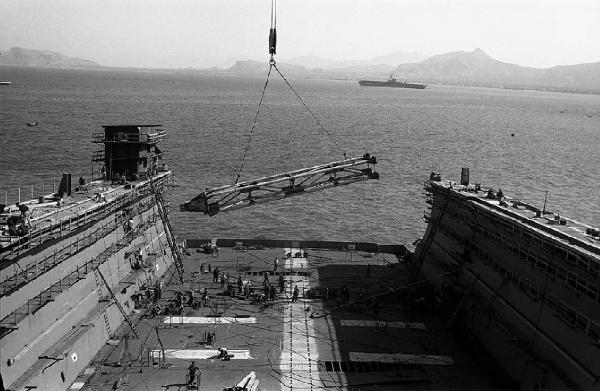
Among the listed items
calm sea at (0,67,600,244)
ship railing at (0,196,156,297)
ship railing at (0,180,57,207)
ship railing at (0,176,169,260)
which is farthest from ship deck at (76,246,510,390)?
ship railing at (0,180,57,207)

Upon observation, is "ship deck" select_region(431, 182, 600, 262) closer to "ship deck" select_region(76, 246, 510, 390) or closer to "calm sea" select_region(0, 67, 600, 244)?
"ship deck" select_region(76, 246, 510, 390)

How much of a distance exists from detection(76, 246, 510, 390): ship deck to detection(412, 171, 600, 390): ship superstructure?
1.68m

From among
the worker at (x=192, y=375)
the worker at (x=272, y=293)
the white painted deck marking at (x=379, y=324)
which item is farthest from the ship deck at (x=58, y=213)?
the white painted deck marking at (x=379, y=324)

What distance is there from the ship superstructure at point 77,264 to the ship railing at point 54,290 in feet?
0.14

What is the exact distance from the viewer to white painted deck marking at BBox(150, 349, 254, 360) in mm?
27933

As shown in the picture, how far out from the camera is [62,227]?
28469mm

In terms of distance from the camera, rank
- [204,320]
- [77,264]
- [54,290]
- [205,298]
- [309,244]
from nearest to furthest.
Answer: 1. [54,290]
2. [77,264]
3. [204,320]
4. [205,298]
5. [309,244]

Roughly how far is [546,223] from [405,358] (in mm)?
10495

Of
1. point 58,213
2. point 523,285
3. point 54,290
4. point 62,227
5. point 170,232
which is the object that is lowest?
point 170,232

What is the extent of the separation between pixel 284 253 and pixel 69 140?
70.7 metres

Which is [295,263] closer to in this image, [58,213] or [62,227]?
[58,213]

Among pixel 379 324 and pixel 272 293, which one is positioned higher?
pixel 272 293

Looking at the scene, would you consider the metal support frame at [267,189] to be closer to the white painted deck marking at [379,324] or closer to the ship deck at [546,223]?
the ship deck at [546,223]

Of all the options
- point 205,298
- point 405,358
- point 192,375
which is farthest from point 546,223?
point 205,298
